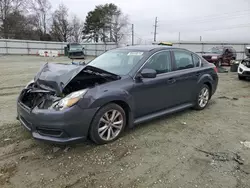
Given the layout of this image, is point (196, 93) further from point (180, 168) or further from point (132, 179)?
point (132, 179)

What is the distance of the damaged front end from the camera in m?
3.17

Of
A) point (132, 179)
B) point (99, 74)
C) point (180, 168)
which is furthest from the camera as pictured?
point (99, 74)

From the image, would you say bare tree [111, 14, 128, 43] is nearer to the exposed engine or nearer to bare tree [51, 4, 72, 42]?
bare tree [51, 4, 72, 42]

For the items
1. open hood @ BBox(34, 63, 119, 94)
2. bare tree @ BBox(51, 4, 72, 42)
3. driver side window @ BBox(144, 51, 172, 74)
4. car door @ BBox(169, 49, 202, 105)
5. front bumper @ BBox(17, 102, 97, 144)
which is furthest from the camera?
bare tree @ BBox(51, 4, 72, 42)

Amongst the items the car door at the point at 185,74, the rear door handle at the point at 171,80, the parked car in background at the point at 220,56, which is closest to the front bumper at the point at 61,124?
the rear door handle at the point at 171,80

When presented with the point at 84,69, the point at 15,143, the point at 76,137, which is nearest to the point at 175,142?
the point at 76,137

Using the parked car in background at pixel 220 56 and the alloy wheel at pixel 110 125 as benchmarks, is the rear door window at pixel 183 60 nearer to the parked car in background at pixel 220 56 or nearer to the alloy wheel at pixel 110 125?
the alloy wheel at pixel 110 125

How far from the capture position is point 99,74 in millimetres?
3717

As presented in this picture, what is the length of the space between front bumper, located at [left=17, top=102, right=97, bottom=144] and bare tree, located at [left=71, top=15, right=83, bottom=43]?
52.5m

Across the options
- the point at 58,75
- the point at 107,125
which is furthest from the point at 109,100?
the point at 58,75

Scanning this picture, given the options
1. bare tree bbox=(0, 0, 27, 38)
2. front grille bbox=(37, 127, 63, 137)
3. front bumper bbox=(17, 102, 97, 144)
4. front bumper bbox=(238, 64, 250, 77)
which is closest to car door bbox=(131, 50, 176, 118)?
front bumper bbox=(17, 102, 97, 144)

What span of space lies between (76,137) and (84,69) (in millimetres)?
1055

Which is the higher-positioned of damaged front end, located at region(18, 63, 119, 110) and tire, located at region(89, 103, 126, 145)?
damaged front end, located at region(18, 63, 119, 110)

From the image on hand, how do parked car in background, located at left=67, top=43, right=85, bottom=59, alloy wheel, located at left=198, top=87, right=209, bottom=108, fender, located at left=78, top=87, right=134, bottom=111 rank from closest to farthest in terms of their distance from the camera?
1. fender, located at left=78, top=87, right=134, bottom=111
2. alloy wheel, located at left=198, top=87, right=209, bottom=108
3. parked car in background, located at left=67, top=43, right=85, bottom=59
